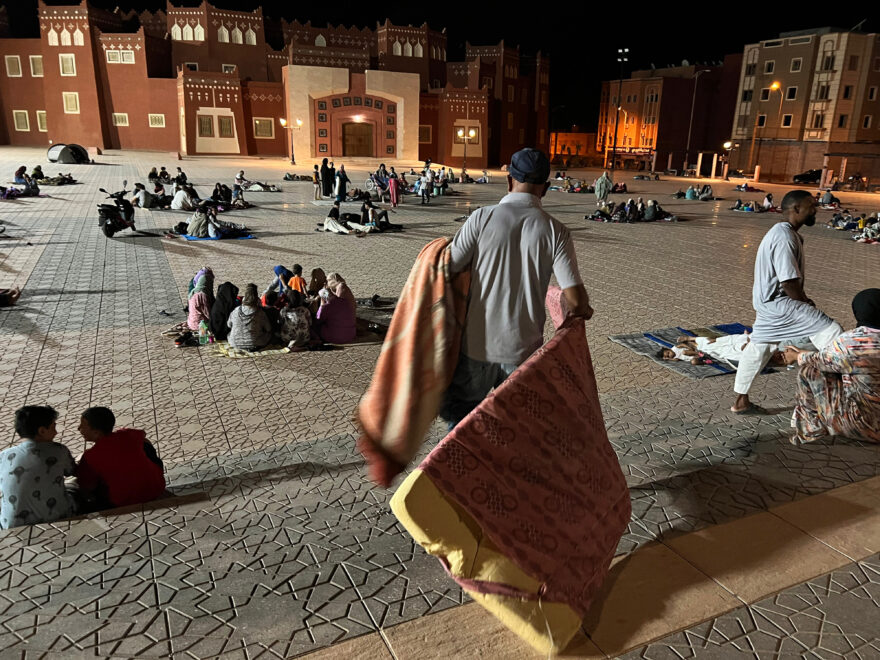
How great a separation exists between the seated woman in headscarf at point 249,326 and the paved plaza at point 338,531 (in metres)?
0.32

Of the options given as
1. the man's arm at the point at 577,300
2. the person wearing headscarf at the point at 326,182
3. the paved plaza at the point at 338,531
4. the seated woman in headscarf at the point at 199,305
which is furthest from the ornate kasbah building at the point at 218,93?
the man's arm at the point at 577,300

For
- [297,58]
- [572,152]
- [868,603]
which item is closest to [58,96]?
[297,58]

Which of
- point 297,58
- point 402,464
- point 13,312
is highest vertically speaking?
point 297,58

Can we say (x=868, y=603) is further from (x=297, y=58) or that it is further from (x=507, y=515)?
(x=297, y=58)

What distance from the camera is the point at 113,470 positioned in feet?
11.9

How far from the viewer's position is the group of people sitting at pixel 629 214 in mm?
18500

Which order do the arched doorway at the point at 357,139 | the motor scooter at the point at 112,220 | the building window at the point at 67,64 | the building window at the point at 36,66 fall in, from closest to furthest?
the motor scooter at the point at 112,220 < the building window at the point at 67,64 < the arched doorway at the point at 357,139 < the building window at the point at 36,66

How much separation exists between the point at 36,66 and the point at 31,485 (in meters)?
47.4

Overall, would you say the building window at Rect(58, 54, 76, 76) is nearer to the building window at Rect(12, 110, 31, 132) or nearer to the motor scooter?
the building window at Rect(12, 110, 31, 132)

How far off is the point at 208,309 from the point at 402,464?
5.13 m

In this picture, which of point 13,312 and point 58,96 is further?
point 58,96

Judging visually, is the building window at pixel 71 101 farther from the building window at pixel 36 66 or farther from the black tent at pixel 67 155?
the black tent at pixel 67 155

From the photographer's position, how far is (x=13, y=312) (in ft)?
26.5

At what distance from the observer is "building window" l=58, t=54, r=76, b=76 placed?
39.7 meters
